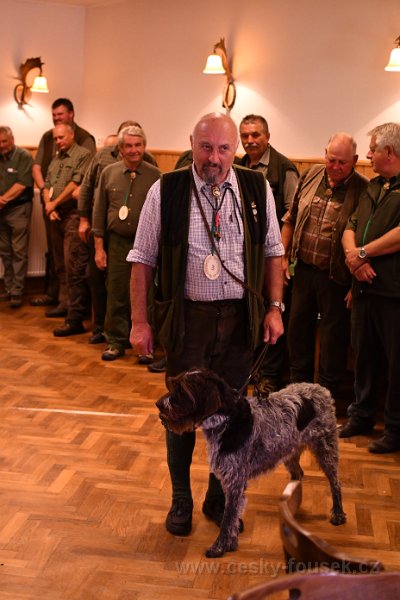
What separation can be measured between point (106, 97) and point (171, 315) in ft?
19.4

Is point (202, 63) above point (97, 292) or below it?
above

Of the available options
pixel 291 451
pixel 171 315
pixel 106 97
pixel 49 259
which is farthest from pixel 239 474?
pixel 106 97

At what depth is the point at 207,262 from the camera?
307cm

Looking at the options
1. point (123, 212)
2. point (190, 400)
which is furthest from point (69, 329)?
point (190, 400)

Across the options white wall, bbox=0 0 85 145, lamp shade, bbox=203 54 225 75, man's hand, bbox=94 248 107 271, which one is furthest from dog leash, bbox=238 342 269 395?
white wall, bbox=0 0 85 145

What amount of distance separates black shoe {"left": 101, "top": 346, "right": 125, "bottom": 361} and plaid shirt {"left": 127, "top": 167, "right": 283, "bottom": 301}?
2737 mm

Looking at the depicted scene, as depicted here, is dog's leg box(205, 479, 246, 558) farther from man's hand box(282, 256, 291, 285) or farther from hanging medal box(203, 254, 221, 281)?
man's hand box(282, 256, 291, 285)

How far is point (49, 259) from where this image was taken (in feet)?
25.3

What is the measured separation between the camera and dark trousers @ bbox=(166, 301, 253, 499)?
314 centimetres

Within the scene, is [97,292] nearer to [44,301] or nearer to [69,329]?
[69,329]

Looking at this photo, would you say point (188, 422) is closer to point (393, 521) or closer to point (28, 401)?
point (393, 521)

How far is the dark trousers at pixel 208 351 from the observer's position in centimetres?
314

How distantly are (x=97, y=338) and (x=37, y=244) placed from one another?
1.95 meters

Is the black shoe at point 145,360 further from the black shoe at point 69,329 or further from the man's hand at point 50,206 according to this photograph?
the man's hand at point 50,206
